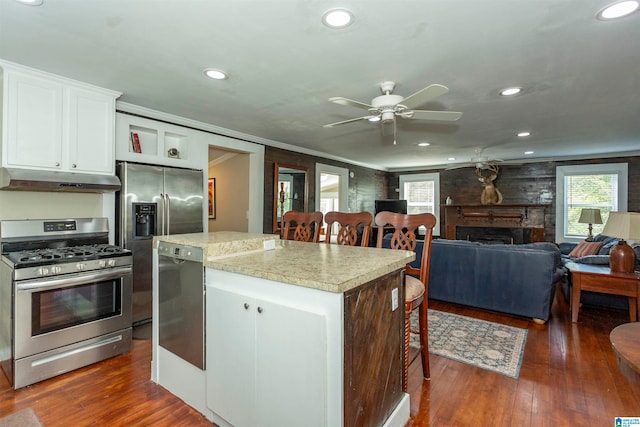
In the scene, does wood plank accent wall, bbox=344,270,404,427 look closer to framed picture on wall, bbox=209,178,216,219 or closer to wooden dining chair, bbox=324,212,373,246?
wooden dining chair, bbox=324,212,373,246

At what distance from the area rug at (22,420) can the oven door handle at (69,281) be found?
77 centimetres

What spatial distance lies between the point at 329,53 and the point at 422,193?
678 cm

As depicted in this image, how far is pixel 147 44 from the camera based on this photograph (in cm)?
217

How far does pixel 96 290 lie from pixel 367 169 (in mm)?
6441

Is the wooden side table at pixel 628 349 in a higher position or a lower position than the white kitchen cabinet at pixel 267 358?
higher

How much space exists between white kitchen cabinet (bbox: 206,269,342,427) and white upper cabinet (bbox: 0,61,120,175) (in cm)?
201

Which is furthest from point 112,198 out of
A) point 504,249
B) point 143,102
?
point 504,249

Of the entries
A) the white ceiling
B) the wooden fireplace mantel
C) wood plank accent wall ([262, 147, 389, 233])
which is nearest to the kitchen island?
the white ceiling

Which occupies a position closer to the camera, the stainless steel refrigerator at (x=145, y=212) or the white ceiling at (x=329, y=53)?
the white ceiling at (x=329, y=53)

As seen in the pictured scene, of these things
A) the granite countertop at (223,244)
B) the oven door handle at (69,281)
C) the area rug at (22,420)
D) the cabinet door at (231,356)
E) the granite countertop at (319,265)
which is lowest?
the area rug at (22,420)

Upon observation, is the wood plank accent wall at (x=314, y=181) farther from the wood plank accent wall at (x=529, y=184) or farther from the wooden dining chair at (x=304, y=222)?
the wooden dining chair at (x=304, y=222)

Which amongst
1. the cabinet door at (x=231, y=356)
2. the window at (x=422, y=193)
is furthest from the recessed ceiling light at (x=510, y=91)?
the window at (x=422, y=193)

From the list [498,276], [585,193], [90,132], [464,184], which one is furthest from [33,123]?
[585,193]

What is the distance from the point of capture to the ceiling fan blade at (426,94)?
2.15m
